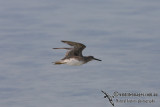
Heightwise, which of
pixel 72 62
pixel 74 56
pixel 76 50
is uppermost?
pixel 76 50

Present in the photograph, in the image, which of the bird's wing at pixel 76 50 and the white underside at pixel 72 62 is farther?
the bird's wing at pixel 76 50

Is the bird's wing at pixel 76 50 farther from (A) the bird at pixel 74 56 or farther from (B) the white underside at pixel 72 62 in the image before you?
(B) the white underside at pixel 72 62

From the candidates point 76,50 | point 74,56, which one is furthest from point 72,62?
point 76,50

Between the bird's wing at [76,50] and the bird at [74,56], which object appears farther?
the bird's wing at [76,50]

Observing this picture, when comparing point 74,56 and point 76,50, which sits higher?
point 76,50

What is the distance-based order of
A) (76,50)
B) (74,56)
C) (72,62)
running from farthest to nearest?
(76,50) → (74,56) → (72,62)

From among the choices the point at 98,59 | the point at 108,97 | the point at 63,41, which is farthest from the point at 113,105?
the point at 63,41

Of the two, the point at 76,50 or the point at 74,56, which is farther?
the point at 76,50

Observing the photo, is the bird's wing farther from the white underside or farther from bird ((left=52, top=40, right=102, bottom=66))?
the white underside

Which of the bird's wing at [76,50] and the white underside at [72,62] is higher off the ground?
the bird's wing at [76,50]

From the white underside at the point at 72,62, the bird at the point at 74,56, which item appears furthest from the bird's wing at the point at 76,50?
the white underside at the point at 72,62

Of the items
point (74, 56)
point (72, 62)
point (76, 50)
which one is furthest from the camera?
point (76, 50)

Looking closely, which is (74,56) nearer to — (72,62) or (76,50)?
(76,50)

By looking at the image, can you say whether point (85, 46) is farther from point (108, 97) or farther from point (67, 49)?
point (108, 97)
